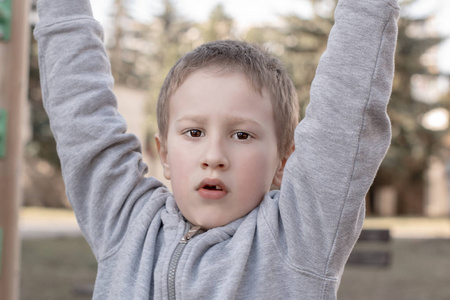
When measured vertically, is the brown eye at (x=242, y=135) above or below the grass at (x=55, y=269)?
above

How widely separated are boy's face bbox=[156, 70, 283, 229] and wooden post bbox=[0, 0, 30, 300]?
1.14 m

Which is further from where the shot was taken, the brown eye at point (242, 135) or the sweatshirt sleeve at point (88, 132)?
the sweatshirt sleeve at point (88, 132)

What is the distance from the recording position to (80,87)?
1.55 m

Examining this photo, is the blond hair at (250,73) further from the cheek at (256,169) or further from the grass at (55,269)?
the grass at (55,269)

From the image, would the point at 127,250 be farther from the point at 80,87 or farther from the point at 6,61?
the point at 6,61

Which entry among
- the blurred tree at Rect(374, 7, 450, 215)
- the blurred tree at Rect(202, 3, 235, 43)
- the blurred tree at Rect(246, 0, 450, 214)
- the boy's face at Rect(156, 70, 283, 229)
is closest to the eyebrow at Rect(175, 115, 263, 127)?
the boy's face at Rect(156, 70, 283, 229)

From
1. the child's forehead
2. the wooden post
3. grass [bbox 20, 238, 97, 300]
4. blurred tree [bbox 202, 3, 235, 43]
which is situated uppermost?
blurred tree [bbox 202, 3, 235, 43]

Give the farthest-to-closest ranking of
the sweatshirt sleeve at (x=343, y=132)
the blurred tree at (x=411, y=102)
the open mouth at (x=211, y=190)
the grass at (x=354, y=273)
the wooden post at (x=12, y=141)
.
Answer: the blurred tree at (x=411, y=102), the grass at (x=354, y=273), the wooden post at (x=12, y=141), the open mouth at (x=211, y=190), the sweatshirt sleeve at (x=343, y=132)

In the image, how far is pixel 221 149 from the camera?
1.31m

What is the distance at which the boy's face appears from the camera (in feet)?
4.34

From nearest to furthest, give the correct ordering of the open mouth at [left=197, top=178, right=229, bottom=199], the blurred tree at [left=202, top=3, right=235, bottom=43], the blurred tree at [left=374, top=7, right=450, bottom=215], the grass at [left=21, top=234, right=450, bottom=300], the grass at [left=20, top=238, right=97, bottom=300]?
the open mouth at [left=197, top=178, right=229, bottom=199], the grass at [left=20, top=238, right=97, bottom=300], the grass at [left=21, top=234, right=450, bottom=300], the blurred tree at [left=202, top=3, right=235, bottom=43], the blurred tree at [left=374, top=7, right=450, bottom=215]

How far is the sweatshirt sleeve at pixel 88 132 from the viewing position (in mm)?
1506

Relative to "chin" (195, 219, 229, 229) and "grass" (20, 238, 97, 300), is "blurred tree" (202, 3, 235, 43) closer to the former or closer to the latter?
"grass" (20, 238, 97, 300)

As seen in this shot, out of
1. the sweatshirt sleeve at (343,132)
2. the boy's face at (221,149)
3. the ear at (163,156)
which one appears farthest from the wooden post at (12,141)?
the sweatshirt sleeve at (343,132)
